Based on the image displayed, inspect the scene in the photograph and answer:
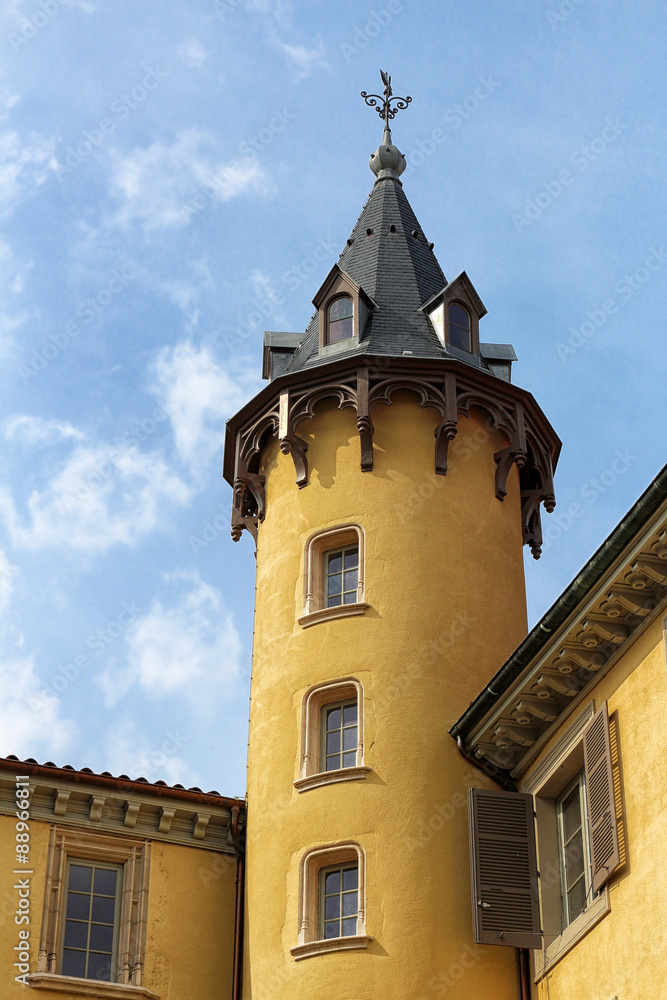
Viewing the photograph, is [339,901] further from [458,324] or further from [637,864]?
[458,324]

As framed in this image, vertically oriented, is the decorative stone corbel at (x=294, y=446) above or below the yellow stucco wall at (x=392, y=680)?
above

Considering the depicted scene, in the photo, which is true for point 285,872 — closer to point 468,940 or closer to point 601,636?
point 468,940

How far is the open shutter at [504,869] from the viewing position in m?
23.4

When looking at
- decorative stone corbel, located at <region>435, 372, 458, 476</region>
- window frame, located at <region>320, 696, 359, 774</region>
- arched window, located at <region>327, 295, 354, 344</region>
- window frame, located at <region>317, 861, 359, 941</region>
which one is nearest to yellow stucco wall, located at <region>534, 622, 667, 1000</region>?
window frame, located at <region>317, 861, 359, 941</region>

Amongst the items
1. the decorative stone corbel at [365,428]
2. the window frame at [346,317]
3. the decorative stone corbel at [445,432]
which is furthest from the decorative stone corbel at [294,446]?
the decorative stone corbel at [445,432]

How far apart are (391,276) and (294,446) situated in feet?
17.2

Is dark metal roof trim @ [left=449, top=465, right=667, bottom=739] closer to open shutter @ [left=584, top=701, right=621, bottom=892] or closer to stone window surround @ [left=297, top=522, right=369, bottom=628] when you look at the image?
open shutter @ [left=584, top=701, right=621, bottom=892]

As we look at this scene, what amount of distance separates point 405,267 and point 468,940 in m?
14.5

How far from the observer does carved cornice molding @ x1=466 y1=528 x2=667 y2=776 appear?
20.8 m

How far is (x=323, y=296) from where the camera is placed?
31.3 metres

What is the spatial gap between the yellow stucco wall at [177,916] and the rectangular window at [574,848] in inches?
239

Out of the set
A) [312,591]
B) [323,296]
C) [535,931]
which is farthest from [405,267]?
[535,931]

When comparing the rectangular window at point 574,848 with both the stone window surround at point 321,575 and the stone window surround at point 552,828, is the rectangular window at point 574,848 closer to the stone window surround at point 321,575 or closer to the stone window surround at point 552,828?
the stone window surround at point 552,828

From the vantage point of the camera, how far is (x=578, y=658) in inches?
883
